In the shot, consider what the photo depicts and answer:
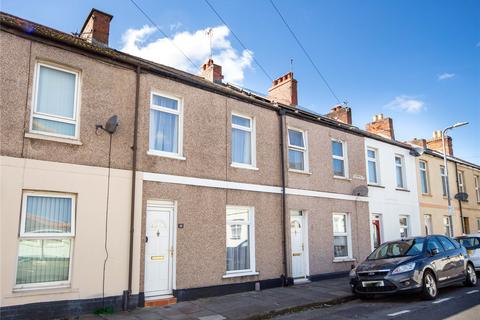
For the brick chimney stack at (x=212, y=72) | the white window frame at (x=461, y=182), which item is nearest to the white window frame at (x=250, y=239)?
the brick chimney stack at (x=212, y=72)

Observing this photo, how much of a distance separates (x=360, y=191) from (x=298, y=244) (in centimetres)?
408

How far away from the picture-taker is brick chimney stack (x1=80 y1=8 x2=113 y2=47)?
38.2ft

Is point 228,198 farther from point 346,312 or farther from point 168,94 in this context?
point 346,312

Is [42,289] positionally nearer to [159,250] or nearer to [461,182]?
[159,250]

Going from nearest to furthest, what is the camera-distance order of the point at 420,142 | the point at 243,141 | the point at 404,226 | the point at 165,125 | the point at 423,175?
the point at 165,125 < the point at 243,141 < the point at 404,226 < the point at 423,175 < the point at 420,142

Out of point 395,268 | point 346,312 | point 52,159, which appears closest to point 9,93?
point 52,159

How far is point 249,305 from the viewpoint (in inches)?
373

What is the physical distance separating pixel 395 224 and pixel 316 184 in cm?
593

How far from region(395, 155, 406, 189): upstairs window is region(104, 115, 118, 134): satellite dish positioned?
47.4 ft

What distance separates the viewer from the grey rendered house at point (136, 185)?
805 centimetres

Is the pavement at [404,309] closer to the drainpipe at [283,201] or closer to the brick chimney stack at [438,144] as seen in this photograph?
the drainpipe at [283,201]

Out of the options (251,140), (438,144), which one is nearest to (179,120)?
(251,140)

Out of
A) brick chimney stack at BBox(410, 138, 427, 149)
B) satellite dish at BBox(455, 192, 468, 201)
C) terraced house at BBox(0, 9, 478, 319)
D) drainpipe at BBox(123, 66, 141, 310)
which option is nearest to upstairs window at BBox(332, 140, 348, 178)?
terraced house at BBox(0, 9, 478, 319)

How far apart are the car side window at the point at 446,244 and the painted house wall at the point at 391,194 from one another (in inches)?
183
